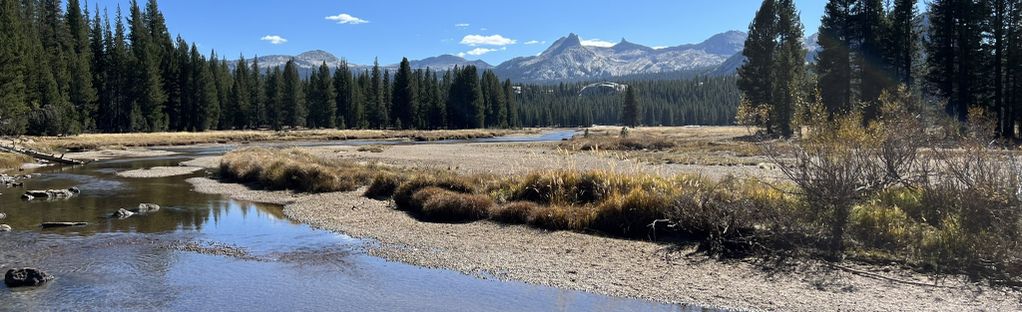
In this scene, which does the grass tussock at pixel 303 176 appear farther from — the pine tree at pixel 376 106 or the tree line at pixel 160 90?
the pine tree at pixel 376 106

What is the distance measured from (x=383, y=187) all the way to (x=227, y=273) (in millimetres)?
11116

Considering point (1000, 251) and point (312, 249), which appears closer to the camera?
point (1000, 251)

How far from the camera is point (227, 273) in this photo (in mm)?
11305

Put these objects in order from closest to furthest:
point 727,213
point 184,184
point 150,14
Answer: point 727,213 < point 184,184 < point 150,14

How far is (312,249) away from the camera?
535 inches

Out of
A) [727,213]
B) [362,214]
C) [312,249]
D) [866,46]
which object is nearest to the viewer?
[727,213]

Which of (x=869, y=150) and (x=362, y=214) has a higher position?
(x=869, y=150)

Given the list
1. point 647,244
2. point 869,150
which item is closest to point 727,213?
point 647,244

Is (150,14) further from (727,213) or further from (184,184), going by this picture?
(727,213)

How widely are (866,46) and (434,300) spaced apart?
4945 cm

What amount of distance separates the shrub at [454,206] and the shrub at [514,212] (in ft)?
1.39

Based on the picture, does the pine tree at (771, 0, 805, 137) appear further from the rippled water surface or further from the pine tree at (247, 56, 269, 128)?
the pine tree at (247, 56, 269, 128)

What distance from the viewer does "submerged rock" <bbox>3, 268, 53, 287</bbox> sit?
10.1 m

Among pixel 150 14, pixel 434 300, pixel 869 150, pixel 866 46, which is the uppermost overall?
pixel 150 14
